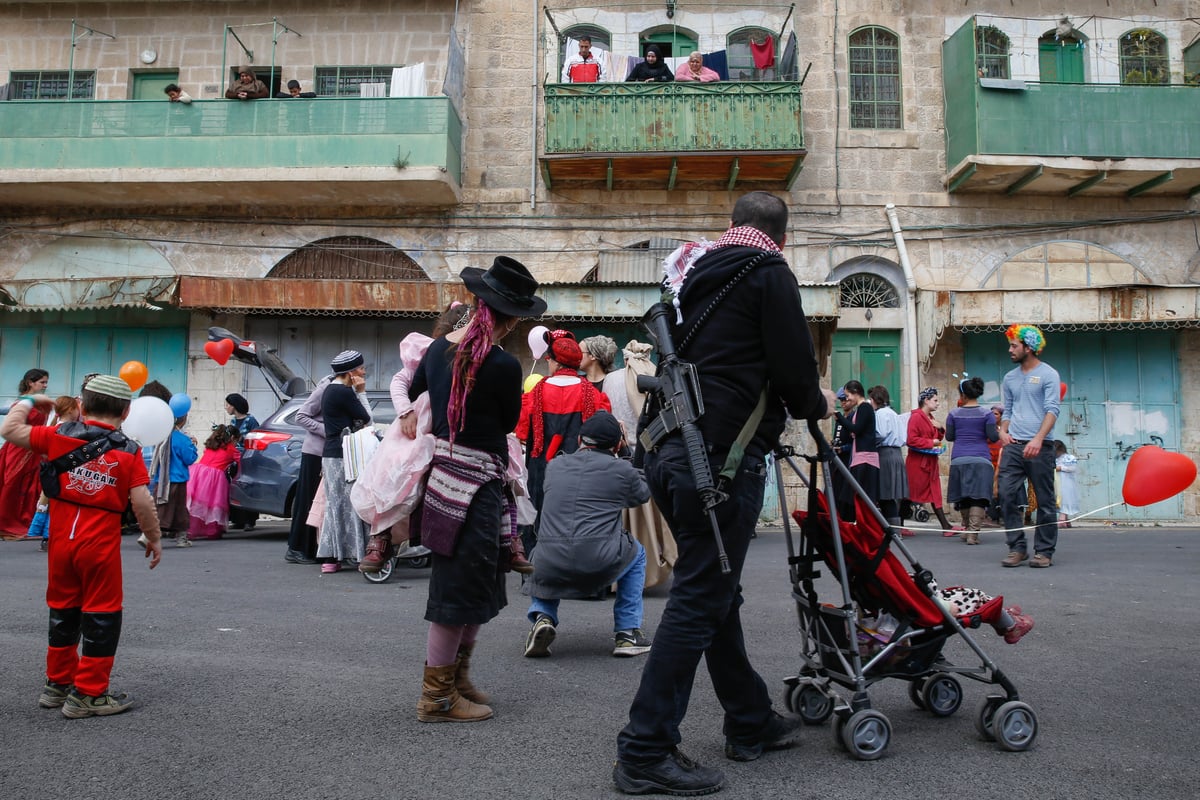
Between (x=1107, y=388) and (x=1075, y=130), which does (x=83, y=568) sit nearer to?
(x=1075, y=130)

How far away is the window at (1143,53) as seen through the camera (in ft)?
56.1

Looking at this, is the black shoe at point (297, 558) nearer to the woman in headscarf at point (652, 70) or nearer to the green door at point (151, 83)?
the woman in headscarf at point (652, 70)

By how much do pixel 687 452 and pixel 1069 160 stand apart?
15189mm

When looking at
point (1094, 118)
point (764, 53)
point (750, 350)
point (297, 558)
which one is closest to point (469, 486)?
point (750, 350)

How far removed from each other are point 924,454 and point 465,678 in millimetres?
9862

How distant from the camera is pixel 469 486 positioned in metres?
3.92

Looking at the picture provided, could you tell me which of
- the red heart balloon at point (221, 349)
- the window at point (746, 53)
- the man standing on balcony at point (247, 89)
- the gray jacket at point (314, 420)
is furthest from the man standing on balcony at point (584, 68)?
the gray jacket at point (314, 420)

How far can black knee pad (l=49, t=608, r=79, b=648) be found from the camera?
4.08 meters

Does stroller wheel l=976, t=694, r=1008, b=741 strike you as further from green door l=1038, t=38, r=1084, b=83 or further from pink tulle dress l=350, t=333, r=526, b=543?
green door l=1038, t=38, r=1084, b=83

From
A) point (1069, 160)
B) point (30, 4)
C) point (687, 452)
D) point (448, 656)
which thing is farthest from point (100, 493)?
point (30, 4)

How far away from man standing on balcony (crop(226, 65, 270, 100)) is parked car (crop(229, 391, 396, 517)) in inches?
287

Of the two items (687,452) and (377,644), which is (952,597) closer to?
(687,452)

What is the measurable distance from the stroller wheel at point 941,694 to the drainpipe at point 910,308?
12.8m

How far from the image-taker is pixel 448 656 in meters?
3.89
